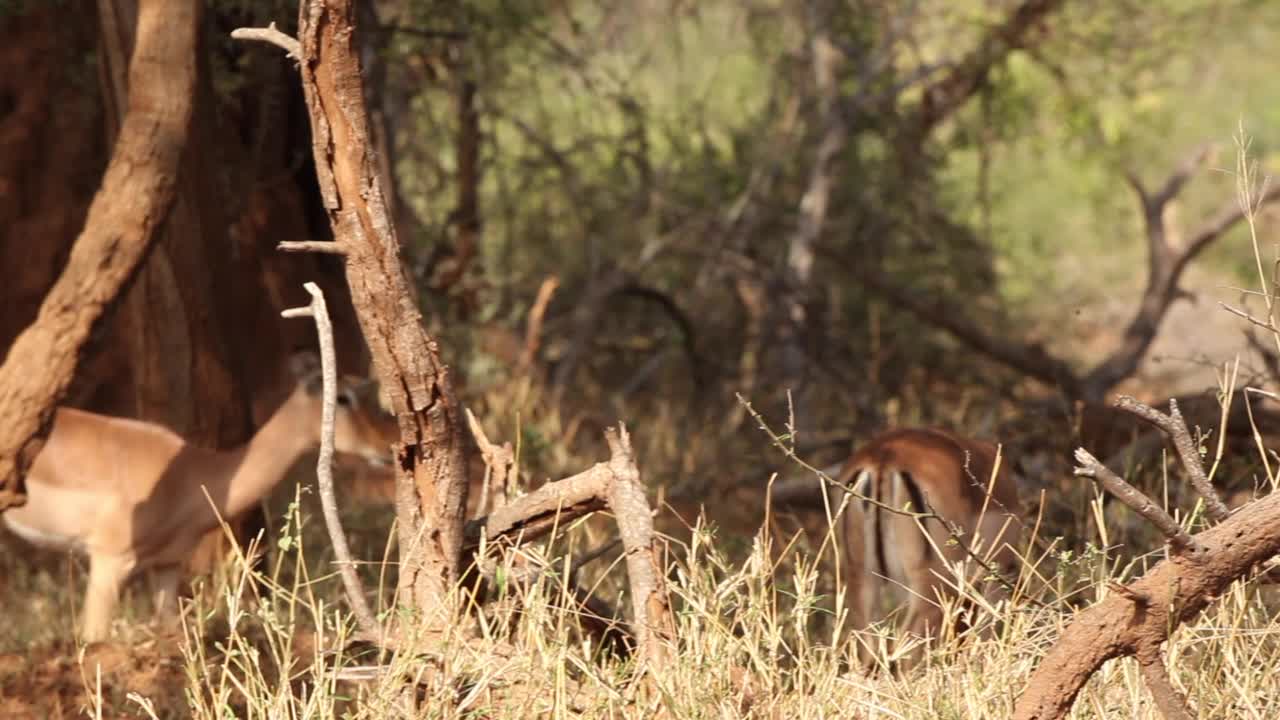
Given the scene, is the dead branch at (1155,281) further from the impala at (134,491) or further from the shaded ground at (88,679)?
the shaded ground at (88,679)

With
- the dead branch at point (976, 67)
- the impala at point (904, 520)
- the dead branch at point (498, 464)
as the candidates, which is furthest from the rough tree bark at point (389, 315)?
the dead branch at point (976, 67)

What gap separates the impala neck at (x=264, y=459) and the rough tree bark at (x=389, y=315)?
1.66 meters

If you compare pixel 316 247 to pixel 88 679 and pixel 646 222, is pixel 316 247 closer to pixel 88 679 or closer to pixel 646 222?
pixel 88 679

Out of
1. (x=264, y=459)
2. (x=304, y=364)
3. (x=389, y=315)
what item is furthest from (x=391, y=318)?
(x=304, y=364)

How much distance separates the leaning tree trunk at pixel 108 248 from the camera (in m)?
3.89

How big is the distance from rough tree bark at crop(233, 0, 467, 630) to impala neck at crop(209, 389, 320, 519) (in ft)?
5.45

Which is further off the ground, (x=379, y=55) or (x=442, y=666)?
(x=379, y=55)

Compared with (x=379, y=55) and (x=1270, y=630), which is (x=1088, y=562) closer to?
(x=1270, y=630)

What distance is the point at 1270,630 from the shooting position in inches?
116

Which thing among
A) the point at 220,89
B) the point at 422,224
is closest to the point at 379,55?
the point at 220,89

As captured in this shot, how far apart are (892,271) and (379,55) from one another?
3.35 m

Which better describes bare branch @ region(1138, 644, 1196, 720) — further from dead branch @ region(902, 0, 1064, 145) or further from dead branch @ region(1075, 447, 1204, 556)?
dead branch @ region(902, 0, 1064, 145)

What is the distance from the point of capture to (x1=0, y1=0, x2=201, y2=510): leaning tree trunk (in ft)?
12.8

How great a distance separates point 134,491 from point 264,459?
362 millimetres
